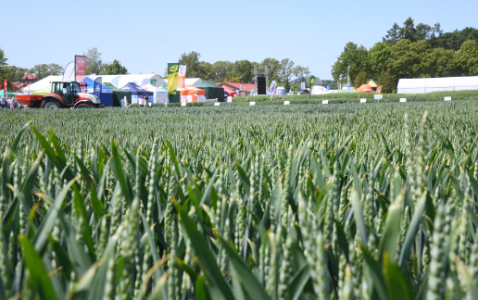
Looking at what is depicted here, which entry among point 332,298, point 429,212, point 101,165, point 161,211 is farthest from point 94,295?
point 101,165

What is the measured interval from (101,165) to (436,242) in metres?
1.33

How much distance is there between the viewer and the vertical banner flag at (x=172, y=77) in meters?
31.5

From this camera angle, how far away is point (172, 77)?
31.8m

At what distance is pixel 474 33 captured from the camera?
115812 millimetres

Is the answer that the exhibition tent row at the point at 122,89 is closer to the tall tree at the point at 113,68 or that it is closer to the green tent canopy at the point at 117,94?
the green tent canopy at the point at 117,94

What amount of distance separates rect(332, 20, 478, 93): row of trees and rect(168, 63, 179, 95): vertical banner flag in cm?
5935

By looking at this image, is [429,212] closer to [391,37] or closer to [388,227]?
[388,227]

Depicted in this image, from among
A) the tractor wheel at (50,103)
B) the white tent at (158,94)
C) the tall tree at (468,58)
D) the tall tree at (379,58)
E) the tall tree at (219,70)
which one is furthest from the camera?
the tall tree at (219,70)

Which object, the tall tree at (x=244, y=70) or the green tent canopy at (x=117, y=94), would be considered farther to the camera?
the tall tree at (x=244, y=70)

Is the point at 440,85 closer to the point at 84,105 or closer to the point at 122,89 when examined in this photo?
the point at 122,89

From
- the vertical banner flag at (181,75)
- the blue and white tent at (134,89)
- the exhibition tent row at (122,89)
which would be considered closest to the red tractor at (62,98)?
the vertical banner flag at (181,75)

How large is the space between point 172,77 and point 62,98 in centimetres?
970

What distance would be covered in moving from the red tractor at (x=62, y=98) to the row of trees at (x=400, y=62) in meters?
68.2

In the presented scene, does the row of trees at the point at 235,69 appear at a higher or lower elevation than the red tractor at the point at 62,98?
higher
